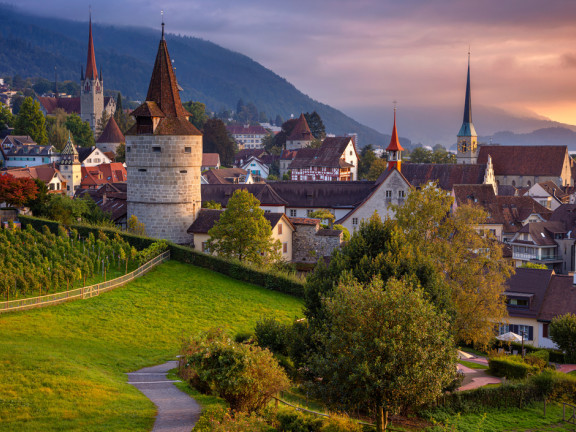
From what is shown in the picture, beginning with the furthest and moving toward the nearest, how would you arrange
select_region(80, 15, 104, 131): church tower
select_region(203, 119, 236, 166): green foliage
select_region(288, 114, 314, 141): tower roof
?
select_region(80, 15, 104, 131): church tower
select_region(288, 114, 314, 141): tower roof
select_region(203, 119, 236, 166): green foliage

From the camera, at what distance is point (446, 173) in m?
103

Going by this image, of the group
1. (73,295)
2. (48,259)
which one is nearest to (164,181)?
(48,259)

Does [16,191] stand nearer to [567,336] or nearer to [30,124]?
[567,336]

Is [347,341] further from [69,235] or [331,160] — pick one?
[331,160]

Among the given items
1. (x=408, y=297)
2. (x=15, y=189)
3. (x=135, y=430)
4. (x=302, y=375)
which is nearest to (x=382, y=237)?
(x=302, y=375)

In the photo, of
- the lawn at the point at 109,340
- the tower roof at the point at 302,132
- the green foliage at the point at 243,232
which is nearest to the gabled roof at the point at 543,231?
the green foliage at the point at 243,232

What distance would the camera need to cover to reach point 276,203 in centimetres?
6906

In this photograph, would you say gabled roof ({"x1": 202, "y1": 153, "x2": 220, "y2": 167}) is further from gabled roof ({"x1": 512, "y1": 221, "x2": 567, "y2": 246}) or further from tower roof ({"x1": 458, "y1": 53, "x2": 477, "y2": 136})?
gabled roof ({"x1": 512, "y1": 221, "x2": 567, "y2": 246})

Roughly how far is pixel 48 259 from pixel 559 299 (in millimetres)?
32163

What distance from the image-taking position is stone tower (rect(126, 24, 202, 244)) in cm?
5178

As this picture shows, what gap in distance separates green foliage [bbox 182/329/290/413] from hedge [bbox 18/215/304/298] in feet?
72.5

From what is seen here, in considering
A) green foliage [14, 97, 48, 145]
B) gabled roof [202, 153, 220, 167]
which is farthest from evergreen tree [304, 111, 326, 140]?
green foliage [14, 97, 48, 145]

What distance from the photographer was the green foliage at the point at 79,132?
5738 inches

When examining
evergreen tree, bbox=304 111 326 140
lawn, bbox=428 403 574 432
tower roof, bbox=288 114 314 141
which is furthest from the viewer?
evergreen tree, bbox=304 111 326 140
